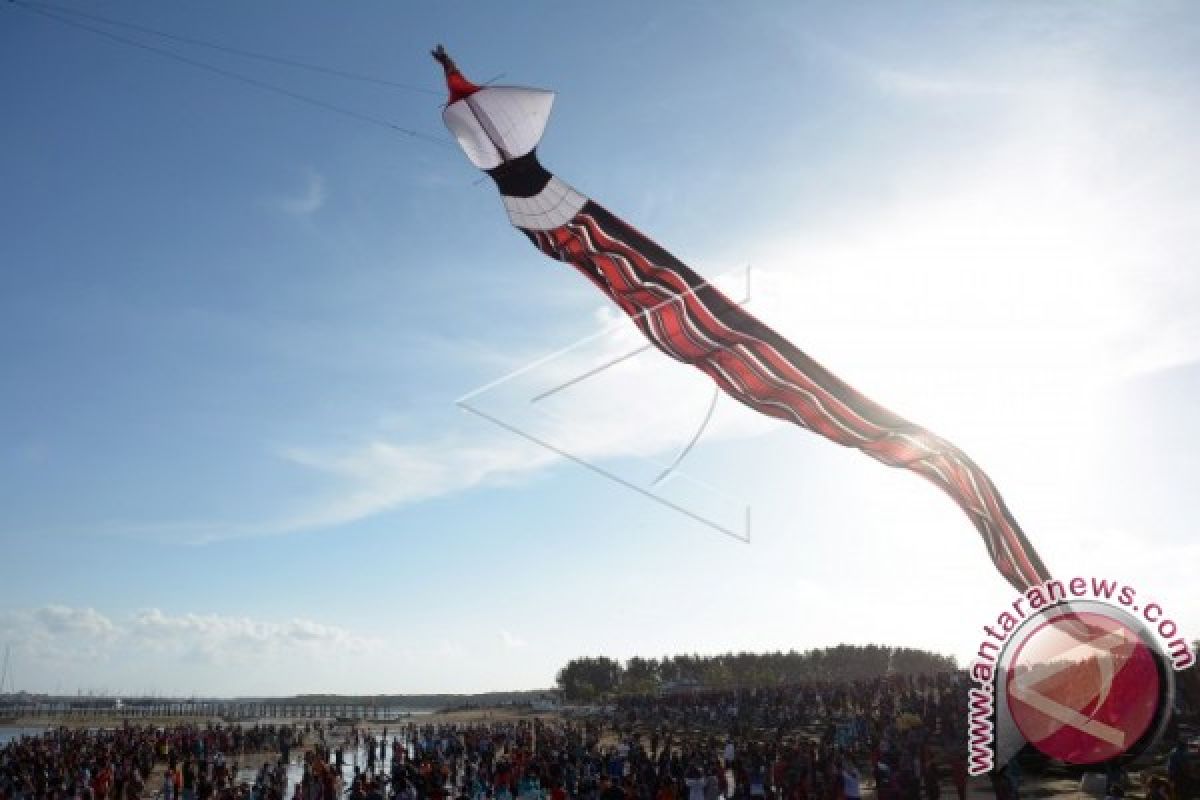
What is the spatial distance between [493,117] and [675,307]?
2294 millimetres

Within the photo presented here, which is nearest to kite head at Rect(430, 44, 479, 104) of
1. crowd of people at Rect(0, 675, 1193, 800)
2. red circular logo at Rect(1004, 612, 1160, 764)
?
red circular logo at Rect(1004, 612, 1160, 764)

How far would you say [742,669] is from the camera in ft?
269

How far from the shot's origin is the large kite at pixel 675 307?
818cm

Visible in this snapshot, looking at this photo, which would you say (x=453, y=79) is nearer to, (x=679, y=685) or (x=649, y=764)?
(x=649, y=764)

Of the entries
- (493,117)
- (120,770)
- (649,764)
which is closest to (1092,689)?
(493,117)

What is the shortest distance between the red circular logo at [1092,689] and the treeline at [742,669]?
6539 centimetres

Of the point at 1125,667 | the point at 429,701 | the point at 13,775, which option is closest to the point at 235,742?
the point at 13,775

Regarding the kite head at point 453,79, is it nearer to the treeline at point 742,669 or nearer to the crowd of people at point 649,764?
the crowd of people at point 649,764

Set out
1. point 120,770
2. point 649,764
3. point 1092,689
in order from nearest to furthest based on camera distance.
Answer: point 1092,689, point 649,764, point 120,770

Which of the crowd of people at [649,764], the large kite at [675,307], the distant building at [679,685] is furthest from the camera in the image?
the distant building at [679,685]

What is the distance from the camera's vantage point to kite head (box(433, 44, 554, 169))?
7.74 m

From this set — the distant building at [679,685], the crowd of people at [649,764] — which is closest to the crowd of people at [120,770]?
the crowd of people at [649,764]

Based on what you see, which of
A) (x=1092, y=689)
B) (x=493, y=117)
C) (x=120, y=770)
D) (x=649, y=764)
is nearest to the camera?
(x=493, y=117)

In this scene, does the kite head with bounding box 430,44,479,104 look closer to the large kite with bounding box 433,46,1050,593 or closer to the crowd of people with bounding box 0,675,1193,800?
the large kite with bounding box 433,46,1050,593
